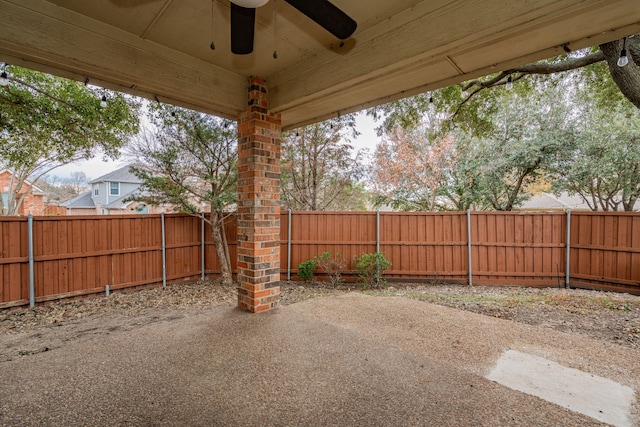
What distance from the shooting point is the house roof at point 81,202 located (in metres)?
16.6

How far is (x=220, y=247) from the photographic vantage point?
570 centimetres

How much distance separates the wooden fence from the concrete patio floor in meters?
1.98

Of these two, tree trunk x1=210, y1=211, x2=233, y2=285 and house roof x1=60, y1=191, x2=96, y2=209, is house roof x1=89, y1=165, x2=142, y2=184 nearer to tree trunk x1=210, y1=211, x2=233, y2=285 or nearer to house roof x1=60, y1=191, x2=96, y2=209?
house roof x1=60, y1=191, x2=96, y2=209

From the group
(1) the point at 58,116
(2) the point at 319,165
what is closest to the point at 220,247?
(1) the point at 58,116

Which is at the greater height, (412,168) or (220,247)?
(412,168)

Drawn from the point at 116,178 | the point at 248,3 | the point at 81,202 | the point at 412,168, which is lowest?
the point at 81,202

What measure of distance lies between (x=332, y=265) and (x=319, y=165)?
364cm

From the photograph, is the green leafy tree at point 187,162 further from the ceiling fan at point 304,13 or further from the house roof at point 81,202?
the house roof at point 81,202

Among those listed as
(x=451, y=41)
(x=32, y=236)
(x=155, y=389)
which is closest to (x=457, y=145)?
(x=451, y=41)

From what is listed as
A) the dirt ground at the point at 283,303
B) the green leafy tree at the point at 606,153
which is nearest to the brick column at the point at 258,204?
the dirt ground at the point at 283,303

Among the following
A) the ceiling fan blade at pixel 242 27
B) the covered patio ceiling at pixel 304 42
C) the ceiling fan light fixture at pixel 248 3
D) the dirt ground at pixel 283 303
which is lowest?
the dirt ground at pixel 283 303

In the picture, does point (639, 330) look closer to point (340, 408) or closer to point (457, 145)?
point (340, 408)

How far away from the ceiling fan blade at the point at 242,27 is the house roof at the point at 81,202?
771 inches

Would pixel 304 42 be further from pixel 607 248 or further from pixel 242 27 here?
pixel 607 248
